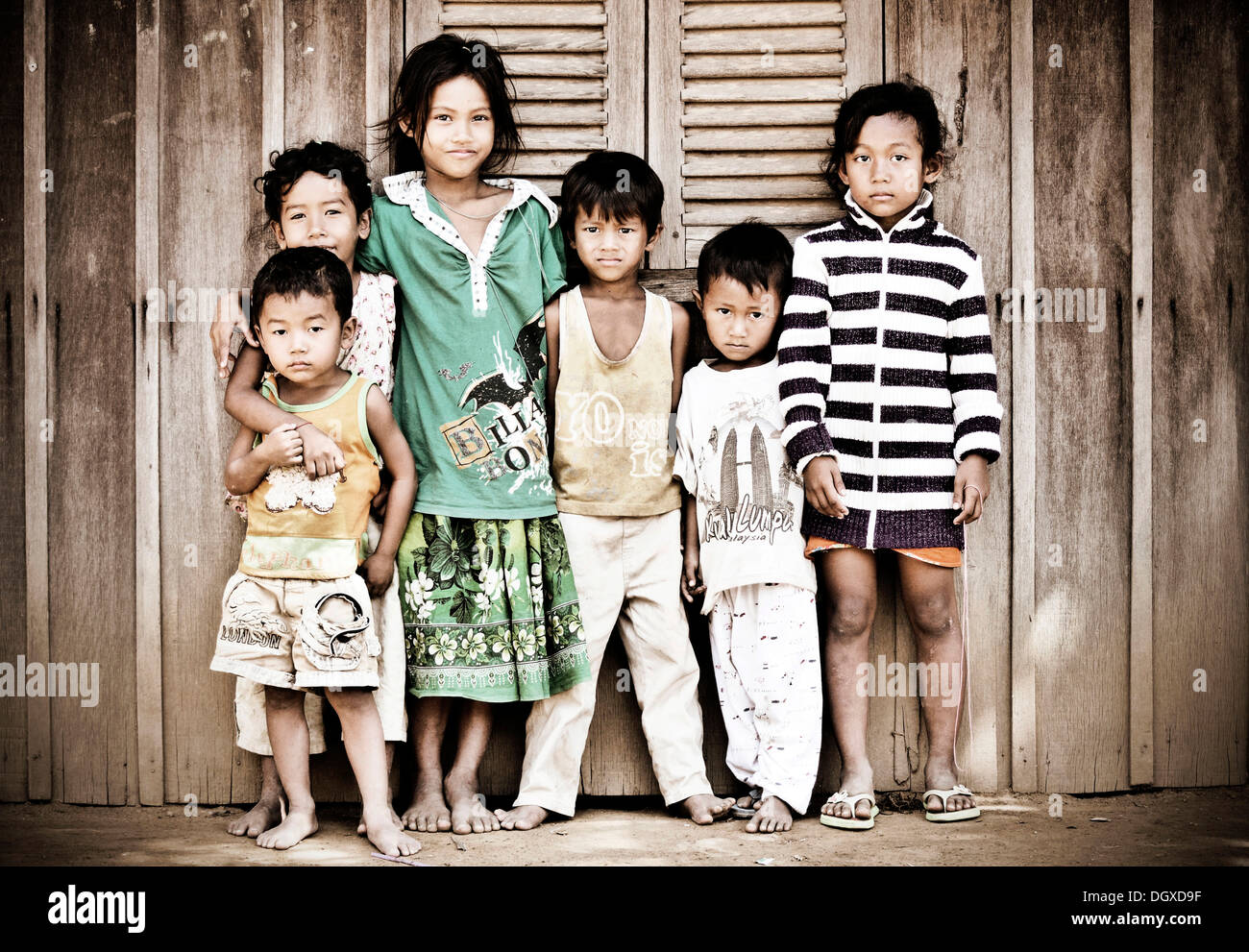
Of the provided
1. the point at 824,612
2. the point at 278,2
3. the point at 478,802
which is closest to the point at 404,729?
the point at 478,802

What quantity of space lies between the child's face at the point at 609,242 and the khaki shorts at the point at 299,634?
111cm

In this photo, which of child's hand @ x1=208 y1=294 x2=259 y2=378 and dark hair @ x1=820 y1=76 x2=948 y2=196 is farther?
dark hair @ x1=820 y1=76 x2=948 y2=196

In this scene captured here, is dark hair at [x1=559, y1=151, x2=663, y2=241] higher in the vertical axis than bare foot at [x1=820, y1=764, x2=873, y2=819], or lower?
higher

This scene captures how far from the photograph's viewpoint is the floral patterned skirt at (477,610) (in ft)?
10.1

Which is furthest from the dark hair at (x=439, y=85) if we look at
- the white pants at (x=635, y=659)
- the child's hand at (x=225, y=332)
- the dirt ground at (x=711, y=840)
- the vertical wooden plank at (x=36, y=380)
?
the dirt ground at (x=711, y=840)

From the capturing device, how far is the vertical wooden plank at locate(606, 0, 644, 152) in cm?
332

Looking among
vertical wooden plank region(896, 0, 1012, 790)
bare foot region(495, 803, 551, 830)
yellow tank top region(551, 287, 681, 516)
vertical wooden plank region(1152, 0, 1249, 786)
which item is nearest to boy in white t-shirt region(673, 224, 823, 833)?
yellow tank top region(551, 287, 681, 516)

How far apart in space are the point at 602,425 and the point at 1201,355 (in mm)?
1832

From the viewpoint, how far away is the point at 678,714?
3.24 metres

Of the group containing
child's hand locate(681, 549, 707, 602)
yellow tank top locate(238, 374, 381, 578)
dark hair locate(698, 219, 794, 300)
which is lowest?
child's hand locate(681, 549, 707, 602)

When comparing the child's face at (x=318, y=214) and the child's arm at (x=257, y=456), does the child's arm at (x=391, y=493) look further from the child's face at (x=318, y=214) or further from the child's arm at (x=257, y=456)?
the child's face at (x=318, y=214)

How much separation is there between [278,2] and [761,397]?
1819mm

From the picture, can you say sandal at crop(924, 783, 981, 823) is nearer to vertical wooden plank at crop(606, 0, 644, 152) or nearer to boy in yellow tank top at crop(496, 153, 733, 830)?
boy in yellow tank top at crop(496, 153, 733, 830)

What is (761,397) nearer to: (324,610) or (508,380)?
(508,380)
